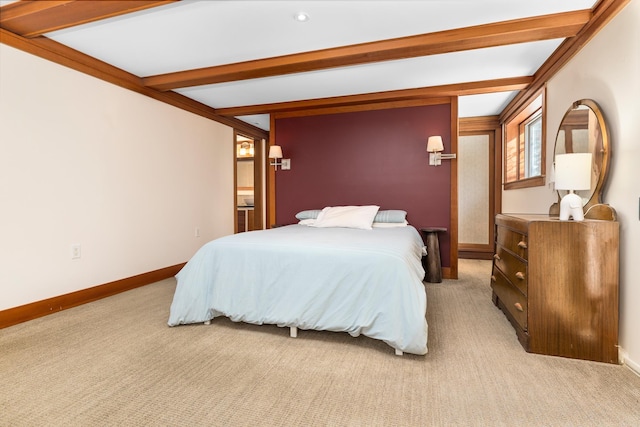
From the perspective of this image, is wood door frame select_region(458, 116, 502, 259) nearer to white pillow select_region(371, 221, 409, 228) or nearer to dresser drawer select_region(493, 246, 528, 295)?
white pillow select_region(371, 221, 409, 228)

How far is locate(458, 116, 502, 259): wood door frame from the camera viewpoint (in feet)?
16.2

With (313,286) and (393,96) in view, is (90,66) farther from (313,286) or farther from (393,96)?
(393,96)

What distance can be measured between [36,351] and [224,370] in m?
1.27

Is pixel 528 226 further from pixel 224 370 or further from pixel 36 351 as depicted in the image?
pixel 36 351

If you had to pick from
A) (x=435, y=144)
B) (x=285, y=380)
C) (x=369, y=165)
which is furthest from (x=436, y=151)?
(x=285, y=380)

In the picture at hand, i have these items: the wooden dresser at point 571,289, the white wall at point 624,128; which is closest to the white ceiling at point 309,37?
the white wall at point 624,128

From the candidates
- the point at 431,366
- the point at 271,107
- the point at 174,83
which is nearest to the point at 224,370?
the point at 431,366

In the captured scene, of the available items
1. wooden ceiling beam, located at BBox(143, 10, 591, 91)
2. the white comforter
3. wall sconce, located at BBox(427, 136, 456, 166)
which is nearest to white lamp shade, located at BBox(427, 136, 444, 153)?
wall sconce, located at BBox(427, 136, 456, 166)

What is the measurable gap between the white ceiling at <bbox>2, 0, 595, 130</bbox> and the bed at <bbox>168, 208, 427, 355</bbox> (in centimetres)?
168

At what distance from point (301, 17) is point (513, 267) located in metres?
2.43

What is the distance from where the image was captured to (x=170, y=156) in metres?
3.98

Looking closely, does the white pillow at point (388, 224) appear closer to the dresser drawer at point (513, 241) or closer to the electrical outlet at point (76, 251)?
the dresser drawer at point (513, 241)

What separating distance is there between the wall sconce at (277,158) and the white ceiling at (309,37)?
887 mm

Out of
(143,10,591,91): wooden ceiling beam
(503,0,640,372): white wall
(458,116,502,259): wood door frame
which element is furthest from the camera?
(458,116,502,259): wood door frame
